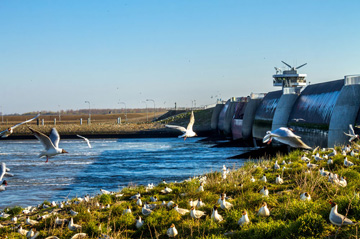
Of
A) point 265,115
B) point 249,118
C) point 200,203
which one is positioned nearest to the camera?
point 200,203

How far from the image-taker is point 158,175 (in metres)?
36.6

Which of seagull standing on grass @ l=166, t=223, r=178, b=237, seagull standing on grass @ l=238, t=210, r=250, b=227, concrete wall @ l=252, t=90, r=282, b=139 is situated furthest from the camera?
concrete wall @ l=252, t=90, r=282, b=139

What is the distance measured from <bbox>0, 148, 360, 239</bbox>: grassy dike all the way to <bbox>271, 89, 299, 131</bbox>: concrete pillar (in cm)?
3173

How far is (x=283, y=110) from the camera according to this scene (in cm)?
5141

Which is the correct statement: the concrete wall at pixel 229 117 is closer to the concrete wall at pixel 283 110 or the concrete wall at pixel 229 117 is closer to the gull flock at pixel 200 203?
the concrete wall at pixel 283 110

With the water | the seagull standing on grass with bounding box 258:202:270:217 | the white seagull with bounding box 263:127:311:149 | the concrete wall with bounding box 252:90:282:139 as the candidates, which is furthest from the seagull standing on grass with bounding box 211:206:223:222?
the concrete wall with bounding box 252:90:282:139

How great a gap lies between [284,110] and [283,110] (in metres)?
0.13

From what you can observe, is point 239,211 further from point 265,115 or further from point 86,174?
point 265,115

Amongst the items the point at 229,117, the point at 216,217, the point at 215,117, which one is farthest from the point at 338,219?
the point at 215,117

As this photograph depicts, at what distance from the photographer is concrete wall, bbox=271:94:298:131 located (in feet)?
166

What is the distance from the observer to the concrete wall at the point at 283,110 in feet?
166

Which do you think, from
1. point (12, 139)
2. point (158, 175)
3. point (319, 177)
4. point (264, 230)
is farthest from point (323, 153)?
point (12, 139)

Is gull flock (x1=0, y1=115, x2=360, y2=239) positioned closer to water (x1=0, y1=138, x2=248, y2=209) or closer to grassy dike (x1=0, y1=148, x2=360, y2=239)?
grassy dike (x1=0, y1=148, x2=360, y2=239)

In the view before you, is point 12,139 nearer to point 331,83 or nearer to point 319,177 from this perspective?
point 331,83
